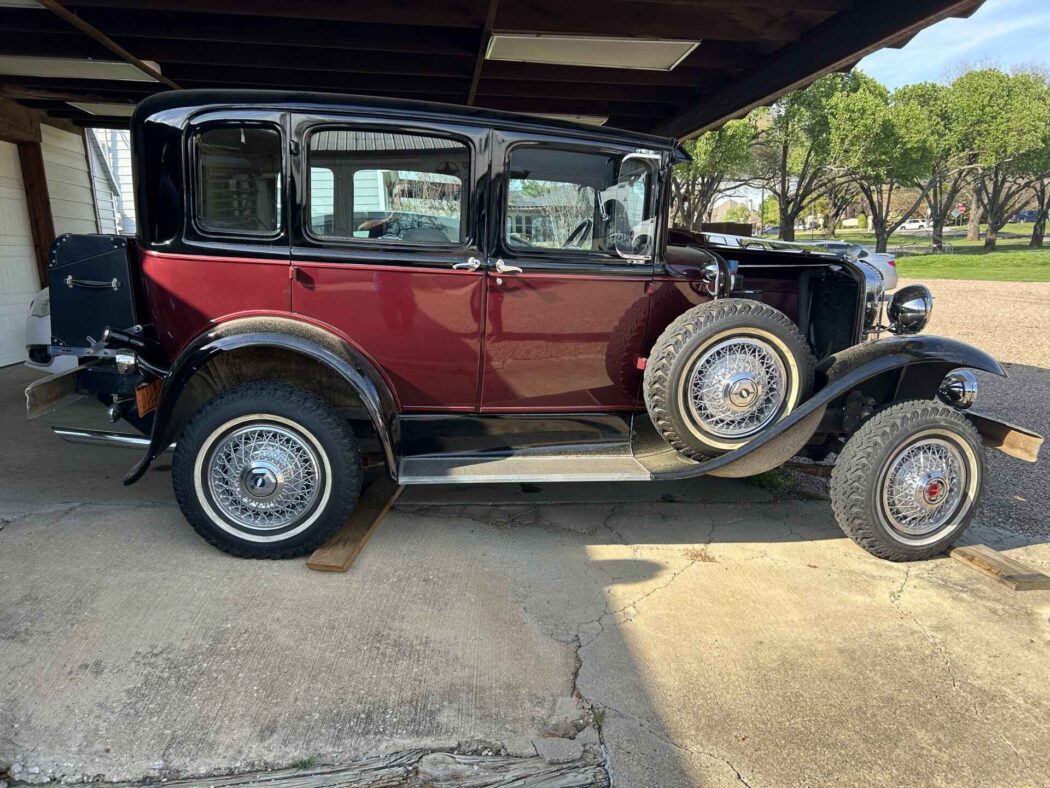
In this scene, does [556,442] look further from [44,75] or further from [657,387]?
[44,75]

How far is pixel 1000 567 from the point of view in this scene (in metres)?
3.46

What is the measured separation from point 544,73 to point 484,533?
455 cm

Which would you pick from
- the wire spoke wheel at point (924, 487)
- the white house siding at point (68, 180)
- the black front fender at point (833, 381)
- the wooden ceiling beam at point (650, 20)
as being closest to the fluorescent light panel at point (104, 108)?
the white house siding at point (68, 180)

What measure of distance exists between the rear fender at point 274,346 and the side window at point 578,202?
1.03 metres

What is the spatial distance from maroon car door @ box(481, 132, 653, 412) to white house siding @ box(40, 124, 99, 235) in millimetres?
7379

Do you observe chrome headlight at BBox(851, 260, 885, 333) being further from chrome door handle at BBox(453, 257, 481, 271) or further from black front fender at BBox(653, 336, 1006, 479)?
chrome door handle at BBox(453, 257, 481, 271)

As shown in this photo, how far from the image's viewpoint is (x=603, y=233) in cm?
368

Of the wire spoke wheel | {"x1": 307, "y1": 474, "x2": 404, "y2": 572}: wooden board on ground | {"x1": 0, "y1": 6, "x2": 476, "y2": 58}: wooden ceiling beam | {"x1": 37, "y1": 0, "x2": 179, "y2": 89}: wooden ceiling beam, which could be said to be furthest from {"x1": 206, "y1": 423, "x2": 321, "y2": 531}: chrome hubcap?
{"x1": 0, "y1": 6, "x2": 476, "y2": 58}: wooden ceiling beam

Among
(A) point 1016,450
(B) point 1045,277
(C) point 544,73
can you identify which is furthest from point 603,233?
(B) point 1045,277

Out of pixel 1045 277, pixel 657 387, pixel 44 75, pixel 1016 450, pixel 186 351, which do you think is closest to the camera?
pixel 186 351

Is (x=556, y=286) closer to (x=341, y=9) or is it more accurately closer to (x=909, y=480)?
(x=909, y=480)

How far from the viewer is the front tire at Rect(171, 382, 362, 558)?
318 cm

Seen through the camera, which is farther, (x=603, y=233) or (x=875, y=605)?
(x=603, y=233)

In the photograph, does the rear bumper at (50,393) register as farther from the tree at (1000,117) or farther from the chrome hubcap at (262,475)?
the tree at (1000,117)
